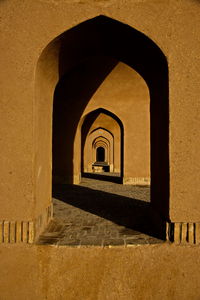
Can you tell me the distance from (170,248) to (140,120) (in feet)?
23.6

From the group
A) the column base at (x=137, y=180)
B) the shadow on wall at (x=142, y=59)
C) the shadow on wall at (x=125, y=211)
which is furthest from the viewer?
the column base at (x=137, y=180)

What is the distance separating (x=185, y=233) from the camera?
3070 mm

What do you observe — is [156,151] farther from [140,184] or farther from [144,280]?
[140,184]

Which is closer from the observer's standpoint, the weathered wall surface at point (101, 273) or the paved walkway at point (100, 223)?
the weathered wall surface at point (101, 273)

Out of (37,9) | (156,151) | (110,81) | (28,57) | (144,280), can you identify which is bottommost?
(144,280)

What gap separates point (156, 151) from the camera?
3.92 metres

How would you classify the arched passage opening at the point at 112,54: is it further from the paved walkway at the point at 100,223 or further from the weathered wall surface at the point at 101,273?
the weathered wall surface at the point at 101,273

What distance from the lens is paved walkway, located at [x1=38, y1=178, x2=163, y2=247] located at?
3143mm

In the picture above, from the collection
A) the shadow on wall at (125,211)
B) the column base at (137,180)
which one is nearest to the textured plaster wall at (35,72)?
the shadow on wall at (125,211)

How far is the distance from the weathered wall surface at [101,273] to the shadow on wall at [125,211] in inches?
17.0

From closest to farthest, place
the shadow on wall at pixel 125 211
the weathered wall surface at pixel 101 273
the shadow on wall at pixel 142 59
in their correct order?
1. the weathered wall surface at pixel 101 273
2. the shadow on wall at pixel 142 59
3. the shadow on wall at pixel 125 211

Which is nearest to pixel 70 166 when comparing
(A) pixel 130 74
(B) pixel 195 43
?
(A) pixel 130 74

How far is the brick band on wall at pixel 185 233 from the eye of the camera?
3.05 meters

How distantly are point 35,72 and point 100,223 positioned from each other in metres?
2.99
